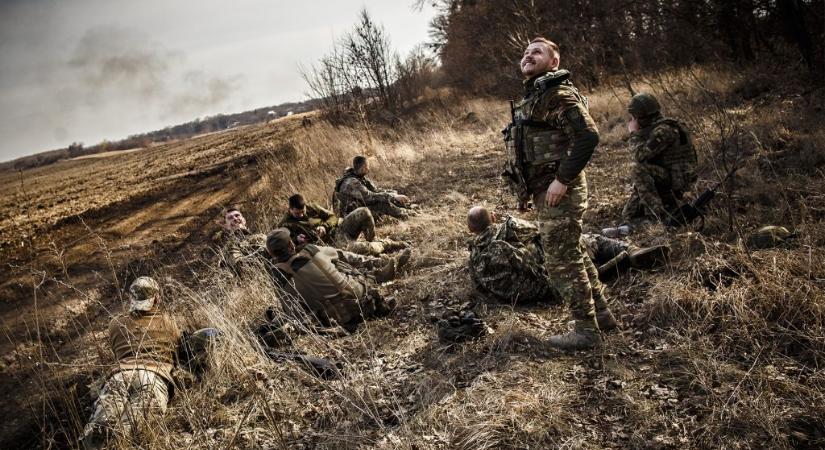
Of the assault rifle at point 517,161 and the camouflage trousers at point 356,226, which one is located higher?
the assault rifle at point 517,161

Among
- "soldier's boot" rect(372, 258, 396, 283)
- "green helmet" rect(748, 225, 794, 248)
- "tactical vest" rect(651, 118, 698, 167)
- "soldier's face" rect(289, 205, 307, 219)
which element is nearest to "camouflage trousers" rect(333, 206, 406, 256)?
"soldier's face" rect(289, 205, 307, 219)

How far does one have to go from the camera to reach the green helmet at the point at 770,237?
3266 millimetres

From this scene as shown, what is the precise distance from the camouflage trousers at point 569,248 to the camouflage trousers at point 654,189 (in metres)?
2.26

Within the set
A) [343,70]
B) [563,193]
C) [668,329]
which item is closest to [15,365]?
[563,193]

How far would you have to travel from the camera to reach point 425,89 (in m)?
24.2

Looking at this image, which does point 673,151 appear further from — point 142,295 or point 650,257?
point 142,295

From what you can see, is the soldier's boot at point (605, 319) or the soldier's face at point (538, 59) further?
the soldier's boot at point (605, 319)

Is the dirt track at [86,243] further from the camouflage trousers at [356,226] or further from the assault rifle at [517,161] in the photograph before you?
the camouflage trousers at [356,226]

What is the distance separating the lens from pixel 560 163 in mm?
2637

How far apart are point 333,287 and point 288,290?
1.35 feet

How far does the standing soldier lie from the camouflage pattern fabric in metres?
2.24

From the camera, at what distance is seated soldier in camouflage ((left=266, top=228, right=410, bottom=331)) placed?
3.84m

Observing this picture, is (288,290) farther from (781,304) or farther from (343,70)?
(343,70)

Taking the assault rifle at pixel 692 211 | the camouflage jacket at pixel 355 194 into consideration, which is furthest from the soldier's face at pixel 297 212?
the assault rifle at pixel 692 211
